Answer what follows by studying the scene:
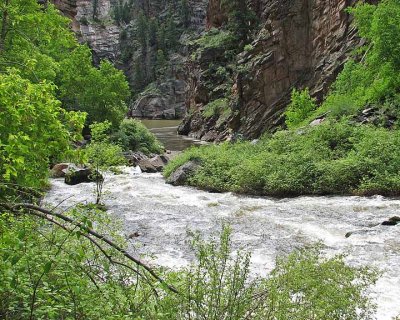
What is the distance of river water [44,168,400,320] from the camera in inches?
381

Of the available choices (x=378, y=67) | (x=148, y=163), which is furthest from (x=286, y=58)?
(x=148, y=163)

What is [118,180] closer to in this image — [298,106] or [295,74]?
[298,106]

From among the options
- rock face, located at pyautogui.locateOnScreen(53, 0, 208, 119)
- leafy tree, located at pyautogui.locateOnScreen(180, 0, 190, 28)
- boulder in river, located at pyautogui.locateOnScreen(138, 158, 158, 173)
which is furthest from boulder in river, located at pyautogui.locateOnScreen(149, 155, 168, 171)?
leafy tree, located at pyautogui.locateOnScreen(180, 0, 190, 28)

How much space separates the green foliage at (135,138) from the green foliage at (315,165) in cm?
1438

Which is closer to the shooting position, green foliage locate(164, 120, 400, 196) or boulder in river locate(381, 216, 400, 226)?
boulder in river locate(381, 216, 400, 226)

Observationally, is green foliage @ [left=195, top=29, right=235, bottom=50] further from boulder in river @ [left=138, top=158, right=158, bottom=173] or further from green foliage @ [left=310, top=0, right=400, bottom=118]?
boulder in river @ [left=138, top=158, right=158, bottom=173]

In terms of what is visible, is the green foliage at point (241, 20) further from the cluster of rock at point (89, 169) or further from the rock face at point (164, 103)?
the rock face at point (164, 103)

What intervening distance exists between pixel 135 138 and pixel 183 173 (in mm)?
16591

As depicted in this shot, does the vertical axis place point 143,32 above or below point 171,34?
above

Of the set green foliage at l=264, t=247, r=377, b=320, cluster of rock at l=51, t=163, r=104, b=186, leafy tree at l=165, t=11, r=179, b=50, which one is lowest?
cluster of rock at l=51, t=163, r=104, b=186

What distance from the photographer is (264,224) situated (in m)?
13.3

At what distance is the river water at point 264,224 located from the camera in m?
9.69

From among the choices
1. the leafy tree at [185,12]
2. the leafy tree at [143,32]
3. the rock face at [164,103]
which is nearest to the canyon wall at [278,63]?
the rock face at [164,103]

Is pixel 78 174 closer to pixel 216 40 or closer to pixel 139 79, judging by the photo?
pixel 216 40
